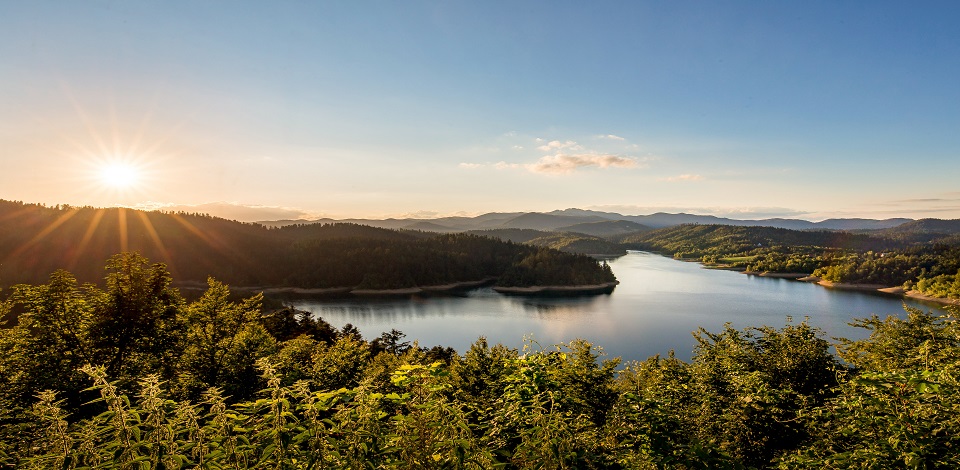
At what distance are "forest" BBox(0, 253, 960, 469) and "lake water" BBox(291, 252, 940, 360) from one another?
4395cm

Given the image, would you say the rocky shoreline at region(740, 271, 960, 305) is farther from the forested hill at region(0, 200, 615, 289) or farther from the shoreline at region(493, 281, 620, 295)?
the forested hill at region(0, 200, 615, 289)

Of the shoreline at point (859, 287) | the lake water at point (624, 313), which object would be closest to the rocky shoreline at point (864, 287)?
the shoreline at point (859, 287)

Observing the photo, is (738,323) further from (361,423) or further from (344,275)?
(344,275)

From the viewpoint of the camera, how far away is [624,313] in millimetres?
84688

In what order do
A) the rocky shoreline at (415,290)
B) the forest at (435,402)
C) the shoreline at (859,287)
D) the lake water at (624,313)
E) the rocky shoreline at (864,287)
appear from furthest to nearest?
the rocky shoreline at (415,290) < the rocky shoreline at (864,287) < the shoreline at (859,287) < the lake water at (624,313) < the forest at (435,402)

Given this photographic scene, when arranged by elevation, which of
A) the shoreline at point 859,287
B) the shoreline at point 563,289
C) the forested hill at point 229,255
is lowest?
the shoreline at point 563,289

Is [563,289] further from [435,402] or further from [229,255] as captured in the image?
[435,402]

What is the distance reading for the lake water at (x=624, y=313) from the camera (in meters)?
66.3

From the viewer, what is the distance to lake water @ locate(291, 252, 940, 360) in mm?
66312

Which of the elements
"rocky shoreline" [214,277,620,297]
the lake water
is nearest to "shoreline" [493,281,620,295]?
"rocky shoreline" [214,277,620,297]

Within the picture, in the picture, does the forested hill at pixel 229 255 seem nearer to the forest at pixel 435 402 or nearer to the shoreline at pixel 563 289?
the shoreline at pixel 563 289

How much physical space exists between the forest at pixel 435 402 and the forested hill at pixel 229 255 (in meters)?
111

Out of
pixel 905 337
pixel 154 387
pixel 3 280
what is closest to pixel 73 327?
pixel 154 387

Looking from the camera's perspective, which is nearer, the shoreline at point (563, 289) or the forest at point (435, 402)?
the forest at point (435, 402)
